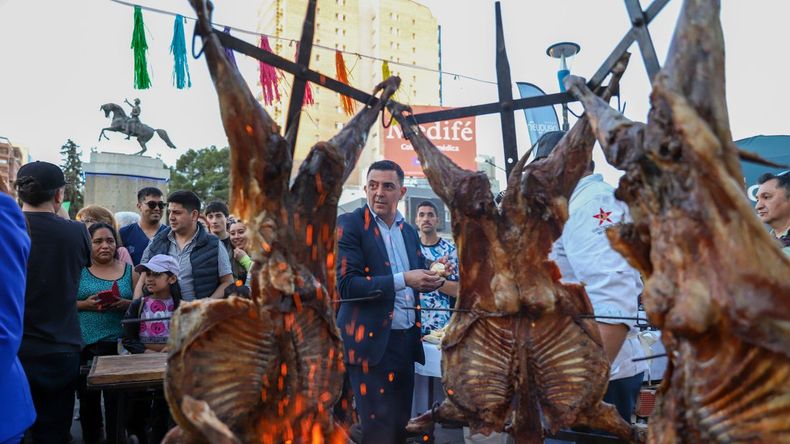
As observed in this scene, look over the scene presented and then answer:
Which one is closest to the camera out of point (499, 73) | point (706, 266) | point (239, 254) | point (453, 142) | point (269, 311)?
point (706, 266)

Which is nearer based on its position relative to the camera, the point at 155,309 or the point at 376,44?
the point at 155,309

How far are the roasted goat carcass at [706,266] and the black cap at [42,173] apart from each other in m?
3.70

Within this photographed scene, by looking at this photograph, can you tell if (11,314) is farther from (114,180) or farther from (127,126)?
(127,126)

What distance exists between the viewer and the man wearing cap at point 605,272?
3025 mm

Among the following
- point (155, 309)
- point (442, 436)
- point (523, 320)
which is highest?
point (523, 320)

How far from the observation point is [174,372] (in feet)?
5.92

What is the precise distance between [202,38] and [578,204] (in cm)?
224

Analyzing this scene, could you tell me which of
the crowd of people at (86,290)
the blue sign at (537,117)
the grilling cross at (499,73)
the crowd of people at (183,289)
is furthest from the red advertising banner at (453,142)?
the grilling cross at (499,73)

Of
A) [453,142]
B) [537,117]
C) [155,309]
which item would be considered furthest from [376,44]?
[155,309]

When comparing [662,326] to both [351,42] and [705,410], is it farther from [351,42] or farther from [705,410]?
[351,42]

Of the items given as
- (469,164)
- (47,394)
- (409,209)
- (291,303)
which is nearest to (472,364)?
(291,303)

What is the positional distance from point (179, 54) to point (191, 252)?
5.79 ft

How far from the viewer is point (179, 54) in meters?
4.48

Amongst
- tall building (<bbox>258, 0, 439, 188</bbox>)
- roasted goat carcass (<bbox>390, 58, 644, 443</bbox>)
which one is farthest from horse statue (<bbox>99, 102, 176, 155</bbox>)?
roasted goat carcass (<bbox>390, 58, 644, 443</bbox>)
